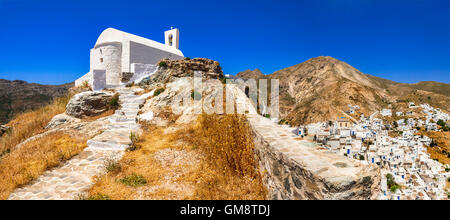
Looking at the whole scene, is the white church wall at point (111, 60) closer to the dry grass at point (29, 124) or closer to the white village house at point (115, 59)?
the white village house at point (115, 59)

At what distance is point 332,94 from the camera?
3825 centimetres

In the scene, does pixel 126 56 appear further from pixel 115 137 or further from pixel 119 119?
pixel 115 137

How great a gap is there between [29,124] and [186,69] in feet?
23.8

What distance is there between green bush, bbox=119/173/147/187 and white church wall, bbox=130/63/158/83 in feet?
32.9

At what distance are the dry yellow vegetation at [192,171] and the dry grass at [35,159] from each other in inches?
41.9

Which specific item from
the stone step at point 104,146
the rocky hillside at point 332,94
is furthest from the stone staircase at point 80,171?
the rocky hillside at point 332,94

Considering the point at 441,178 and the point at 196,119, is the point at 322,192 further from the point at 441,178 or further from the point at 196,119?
the point at 441,178

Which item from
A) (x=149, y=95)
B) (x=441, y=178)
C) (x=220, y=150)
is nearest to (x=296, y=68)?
(x=441, y=178)

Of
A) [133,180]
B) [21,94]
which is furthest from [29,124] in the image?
[21,94]

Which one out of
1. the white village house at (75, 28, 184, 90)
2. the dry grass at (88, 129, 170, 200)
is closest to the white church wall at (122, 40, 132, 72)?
the white village house at (75, 28, 184, 90)

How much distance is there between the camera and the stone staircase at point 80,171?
2850mm

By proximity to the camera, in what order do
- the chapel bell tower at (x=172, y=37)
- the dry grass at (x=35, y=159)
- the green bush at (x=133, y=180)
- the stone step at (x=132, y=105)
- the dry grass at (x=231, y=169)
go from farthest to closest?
the chapel bell tower at (x=172, y=37) < the stone step at (x=132, y=105) < the green bush at (x=133, y=180) < the dry grass at (x=35, y=159) < the dry grass at (x=231, y=169)

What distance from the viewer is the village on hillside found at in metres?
3.10

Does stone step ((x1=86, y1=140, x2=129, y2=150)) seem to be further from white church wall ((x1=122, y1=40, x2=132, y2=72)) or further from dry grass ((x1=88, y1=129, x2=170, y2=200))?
white church wall ((x1=122, y1=40, x2=132, y2=72))
